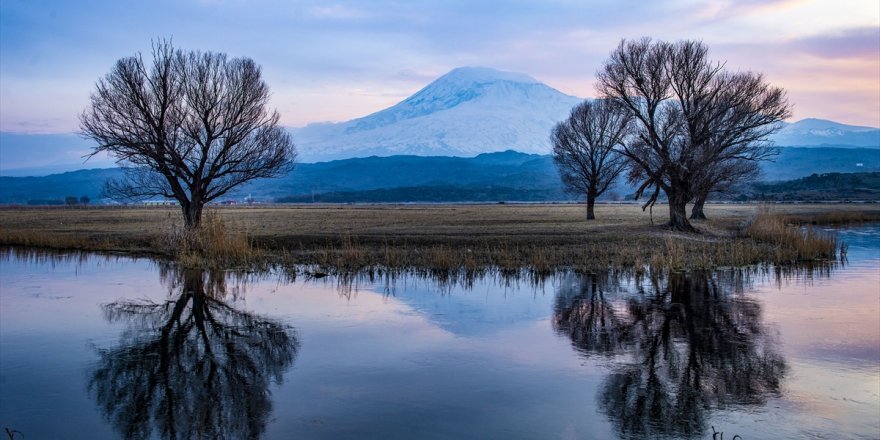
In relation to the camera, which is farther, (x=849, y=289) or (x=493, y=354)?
(x=849, y=289)

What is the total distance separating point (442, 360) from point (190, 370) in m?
4.78

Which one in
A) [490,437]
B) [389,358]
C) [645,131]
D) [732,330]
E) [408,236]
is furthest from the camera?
[645,131]

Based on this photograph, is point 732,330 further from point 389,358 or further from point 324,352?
point 324,352

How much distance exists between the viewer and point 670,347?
15.0 meters

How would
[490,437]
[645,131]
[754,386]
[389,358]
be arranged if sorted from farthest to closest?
[645,131]
[389,358]
[754,386]
[490,437]

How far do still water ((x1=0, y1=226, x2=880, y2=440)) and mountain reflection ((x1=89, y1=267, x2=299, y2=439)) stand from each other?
53 mm

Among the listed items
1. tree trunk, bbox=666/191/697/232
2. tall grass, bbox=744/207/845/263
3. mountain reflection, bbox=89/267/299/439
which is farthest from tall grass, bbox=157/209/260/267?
tree trunk, bbox=666/191/697/232

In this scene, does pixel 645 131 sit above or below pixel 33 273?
above

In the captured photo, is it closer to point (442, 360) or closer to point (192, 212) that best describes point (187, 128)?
point (192, 212)

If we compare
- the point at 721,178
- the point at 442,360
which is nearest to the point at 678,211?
the point at 721,178

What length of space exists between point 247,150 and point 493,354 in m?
29.7

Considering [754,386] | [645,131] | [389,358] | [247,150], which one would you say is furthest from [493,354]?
[645,131]

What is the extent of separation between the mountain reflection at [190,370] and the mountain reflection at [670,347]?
577 cm

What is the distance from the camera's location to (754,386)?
12.0 meters
